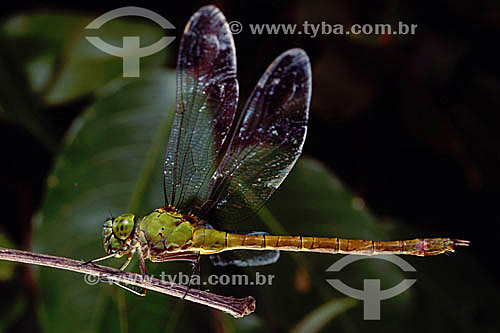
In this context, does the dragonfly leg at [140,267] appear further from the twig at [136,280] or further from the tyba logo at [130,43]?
the tyba logo at [130,43]

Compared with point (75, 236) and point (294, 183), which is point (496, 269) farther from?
point (75, 236)

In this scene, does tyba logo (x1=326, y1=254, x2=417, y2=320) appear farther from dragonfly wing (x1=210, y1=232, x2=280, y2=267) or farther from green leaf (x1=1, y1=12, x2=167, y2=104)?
green leaf (x1=1, y1=12, x2=167, y2=104)

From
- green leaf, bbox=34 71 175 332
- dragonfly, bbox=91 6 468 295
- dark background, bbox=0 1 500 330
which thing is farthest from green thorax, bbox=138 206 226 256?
dark background, bbox=0 1 500 330

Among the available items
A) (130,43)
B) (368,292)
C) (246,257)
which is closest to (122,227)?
(246,257)

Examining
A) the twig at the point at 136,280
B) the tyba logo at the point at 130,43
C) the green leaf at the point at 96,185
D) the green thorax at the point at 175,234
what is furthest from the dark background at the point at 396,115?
the twig at the point at 136,280

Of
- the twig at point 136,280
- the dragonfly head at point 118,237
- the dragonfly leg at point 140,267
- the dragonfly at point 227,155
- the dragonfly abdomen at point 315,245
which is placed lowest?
the twig at point 136,280

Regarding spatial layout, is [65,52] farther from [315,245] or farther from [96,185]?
[315,245]
